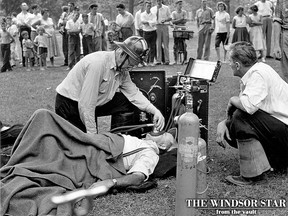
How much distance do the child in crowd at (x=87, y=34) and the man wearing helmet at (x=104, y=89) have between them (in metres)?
8.18

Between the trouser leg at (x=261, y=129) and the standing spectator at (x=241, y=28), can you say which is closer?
the trouser leg at (x=261, y=129)

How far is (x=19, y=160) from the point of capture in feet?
13.2

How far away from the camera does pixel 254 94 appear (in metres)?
4.28

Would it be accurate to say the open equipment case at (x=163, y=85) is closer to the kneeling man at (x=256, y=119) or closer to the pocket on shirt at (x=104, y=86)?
the pocket on shirt at (x=104, y=86)

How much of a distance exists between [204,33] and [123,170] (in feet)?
33.2

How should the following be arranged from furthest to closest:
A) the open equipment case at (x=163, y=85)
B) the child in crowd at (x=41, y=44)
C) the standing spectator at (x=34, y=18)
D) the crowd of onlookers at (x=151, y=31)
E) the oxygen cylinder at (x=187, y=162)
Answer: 1. the standing spectator at (x=34, y=18)
2. the child in crowd at (x=41, y=44)
3. the crowd of onlookers at (x=151, y=31)
4. the open equipment case at (x=163, y=85)
5. the oxygen cylinder at (x=187, y=162)

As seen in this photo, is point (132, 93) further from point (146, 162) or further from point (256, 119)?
point (256, 119)

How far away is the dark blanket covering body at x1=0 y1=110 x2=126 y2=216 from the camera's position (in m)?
3.60

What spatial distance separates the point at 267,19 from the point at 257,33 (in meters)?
0.91

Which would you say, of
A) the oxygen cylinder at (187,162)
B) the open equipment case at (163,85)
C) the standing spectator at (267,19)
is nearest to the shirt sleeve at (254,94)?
the oxygen cylinder at (187,162)

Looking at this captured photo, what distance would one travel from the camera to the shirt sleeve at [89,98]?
4875 mm

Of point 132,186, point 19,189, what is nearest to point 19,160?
point 19,189

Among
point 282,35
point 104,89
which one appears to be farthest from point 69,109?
point 282,35

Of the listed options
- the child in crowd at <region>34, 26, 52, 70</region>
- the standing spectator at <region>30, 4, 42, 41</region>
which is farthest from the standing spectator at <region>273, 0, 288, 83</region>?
the standing spectator at <region>30, 4, 42, 41</region>
